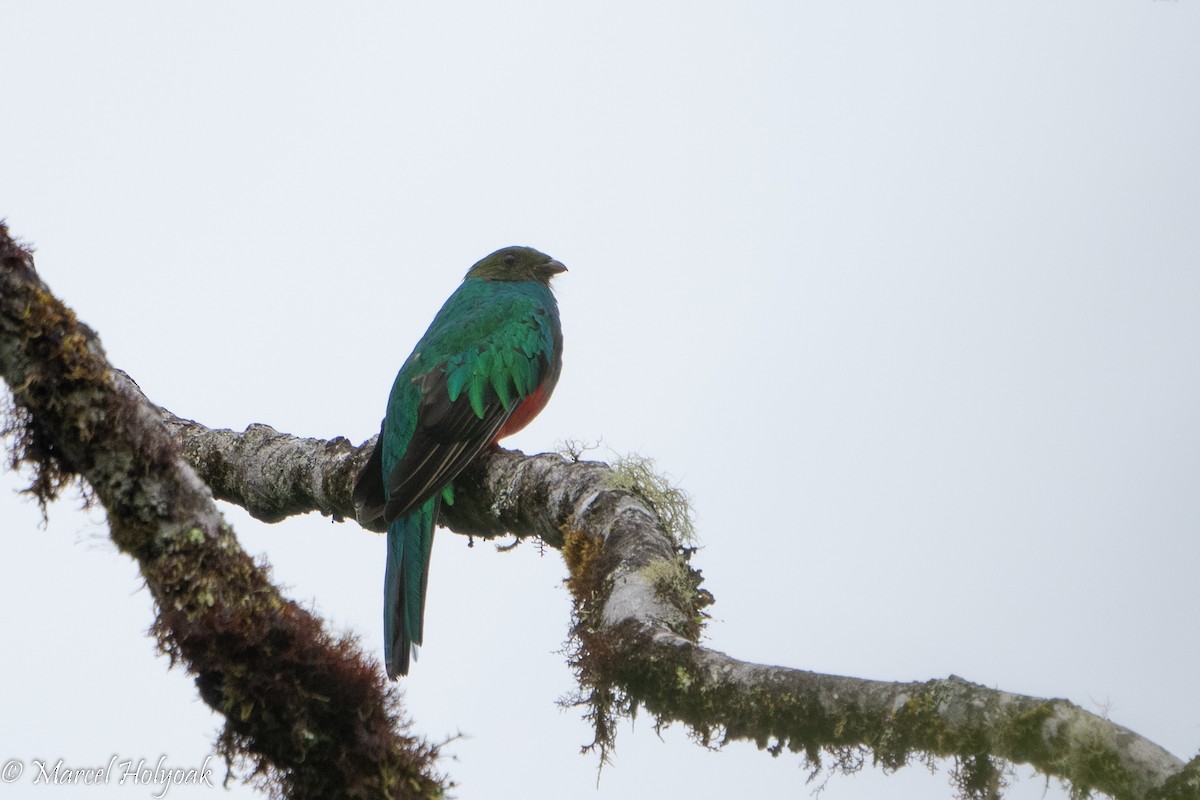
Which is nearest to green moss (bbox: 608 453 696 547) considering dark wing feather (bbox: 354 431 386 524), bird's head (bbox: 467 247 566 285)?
dark wing feather (bbox: 354 431 386 524)

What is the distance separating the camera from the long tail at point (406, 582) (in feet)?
13.6

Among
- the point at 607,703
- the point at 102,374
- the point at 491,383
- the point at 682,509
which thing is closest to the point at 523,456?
the point at 682,509

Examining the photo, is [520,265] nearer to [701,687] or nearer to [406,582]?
[406,582]

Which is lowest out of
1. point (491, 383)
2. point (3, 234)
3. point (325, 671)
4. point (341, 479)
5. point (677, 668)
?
point (325, 671)

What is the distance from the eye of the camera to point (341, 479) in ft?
15.2

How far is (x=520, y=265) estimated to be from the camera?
23.4 feet

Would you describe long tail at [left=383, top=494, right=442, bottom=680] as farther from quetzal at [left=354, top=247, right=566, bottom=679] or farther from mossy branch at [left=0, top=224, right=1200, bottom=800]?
mossy branch at [left=0, top=224, right=1200, bottom=800]

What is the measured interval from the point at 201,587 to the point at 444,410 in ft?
9.19

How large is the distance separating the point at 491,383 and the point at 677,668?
282cm

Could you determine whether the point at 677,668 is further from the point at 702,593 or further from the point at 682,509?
the point at 682,509

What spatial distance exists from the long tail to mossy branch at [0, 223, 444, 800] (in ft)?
6.69

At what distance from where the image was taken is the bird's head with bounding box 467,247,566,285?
7070 mm

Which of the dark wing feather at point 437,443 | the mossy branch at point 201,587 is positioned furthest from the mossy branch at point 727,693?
the mossy branch at point 201,587

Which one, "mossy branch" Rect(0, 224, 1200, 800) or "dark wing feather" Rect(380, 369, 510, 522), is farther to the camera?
"dark wing feather" Rect(380, 369, 510, 522)
